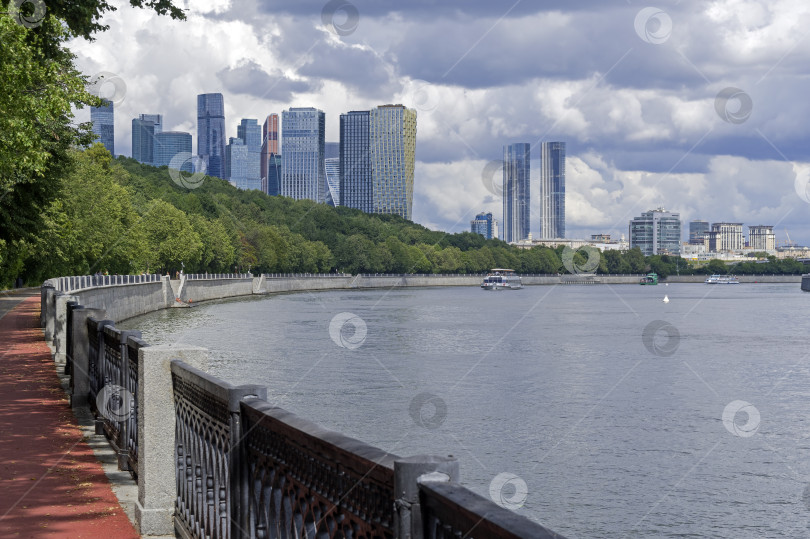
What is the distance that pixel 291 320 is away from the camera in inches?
2768

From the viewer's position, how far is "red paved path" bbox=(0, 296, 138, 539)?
765cm

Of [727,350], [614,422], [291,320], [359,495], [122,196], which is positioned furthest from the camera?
[122,196]

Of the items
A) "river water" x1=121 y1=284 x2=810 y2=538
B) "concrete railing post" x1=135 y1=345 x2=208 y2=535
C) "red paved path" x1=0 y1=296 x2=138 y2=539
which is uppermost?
"concrete railing post" x1=135 y1=345 x2=208 y2=535

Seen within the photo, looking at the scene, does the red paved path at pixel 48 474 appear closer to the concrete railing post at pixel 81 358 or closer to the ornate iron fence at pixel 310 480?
the concrete railing post at pixel 81 358

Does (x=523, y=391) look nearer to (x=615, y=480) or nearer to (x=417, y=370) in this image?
(x=417, y=370)

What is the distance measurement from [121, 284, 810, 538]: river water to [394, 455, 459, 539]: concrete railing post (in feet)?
43.4

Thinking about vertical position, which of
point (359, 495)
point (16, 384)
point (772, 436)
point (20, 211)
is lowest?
point (772, 436)

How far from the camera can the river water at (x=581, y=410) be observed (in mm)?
17891

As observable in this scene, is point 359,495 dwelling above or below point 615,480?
above

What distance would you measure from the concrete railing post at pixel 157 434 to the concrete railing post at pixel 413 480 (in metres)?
4.49

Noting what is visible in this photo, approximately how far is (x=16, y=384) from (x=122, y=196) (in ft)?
220

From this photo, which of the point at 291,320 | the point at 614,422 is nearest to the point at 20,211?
the point at 614,422

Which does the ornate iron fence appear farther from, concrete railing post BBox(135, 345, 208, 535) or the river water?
the river water

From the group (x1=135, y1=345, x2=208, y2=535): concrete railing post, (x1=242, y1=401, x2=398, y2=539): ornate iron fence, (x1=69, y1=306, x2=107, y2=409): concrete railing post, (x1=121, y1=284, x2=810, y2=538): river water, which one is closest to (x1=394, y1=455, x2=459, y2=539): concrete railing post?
(x1=242, y1=401, x2=398, y2=539): ornate iron fence
